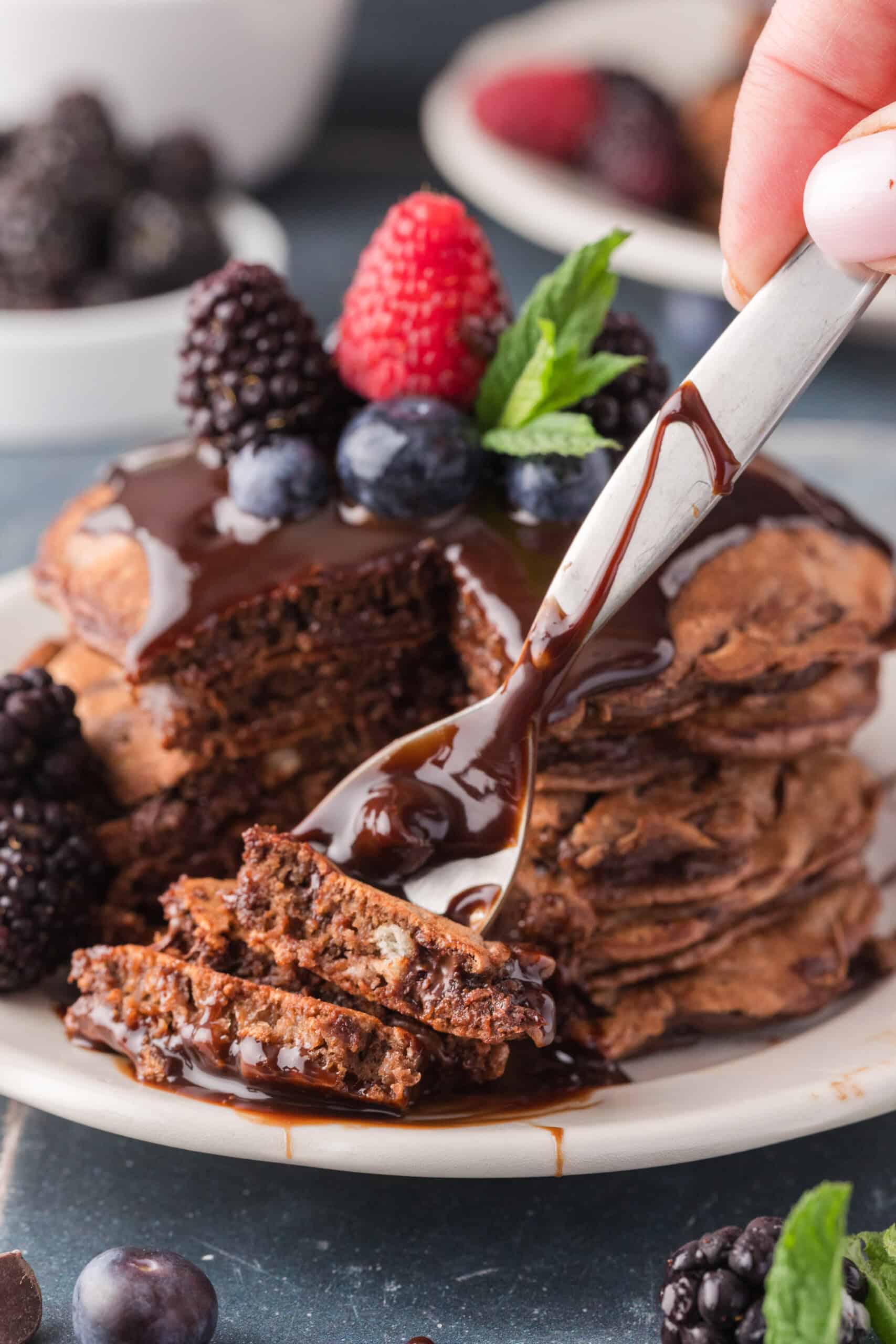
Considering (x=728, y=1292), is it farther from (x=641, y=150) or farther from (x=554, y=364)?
(x=641, y=150)

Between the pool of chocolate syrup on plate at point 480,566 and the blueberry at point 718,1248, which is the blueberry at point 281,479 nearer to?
the pool of chocolate syrup on plate at point 480,566

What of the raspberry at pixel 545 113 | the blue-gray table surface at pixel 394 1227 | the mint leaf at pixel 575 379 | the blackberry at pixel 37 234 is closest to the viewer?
the blue-gray table surface at pixel 394 1227

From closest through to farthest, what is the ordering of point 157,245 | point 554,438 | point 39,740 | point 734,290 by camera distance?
1. point 734,290
2. point 554,438
3. point 39,740
4. point 157,245

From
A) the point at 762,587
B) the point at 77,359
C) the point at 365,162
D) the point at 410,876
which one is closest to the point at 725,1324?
the point at 410,876

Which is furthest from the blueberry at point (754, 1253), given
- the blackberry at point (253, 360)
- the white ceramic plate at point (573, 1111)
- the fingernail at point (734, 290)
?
the blackberry at point (253, 360)

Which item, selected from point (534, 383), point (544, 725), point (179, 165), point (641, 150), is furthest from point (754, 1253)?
point (641, 150)

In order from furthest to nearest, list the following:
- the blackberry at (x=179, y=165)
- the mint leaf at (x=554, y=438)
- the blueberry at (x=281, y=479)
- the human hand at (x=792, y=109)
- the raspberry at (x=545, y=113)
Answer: the raspberry at (x=545, y=113)
the blackberry at (x=179, y=165)
the blueberry at (x=281, y=479)
the mint leaf at (x=554, y=438)
the human hand at (x=792, y=109)
